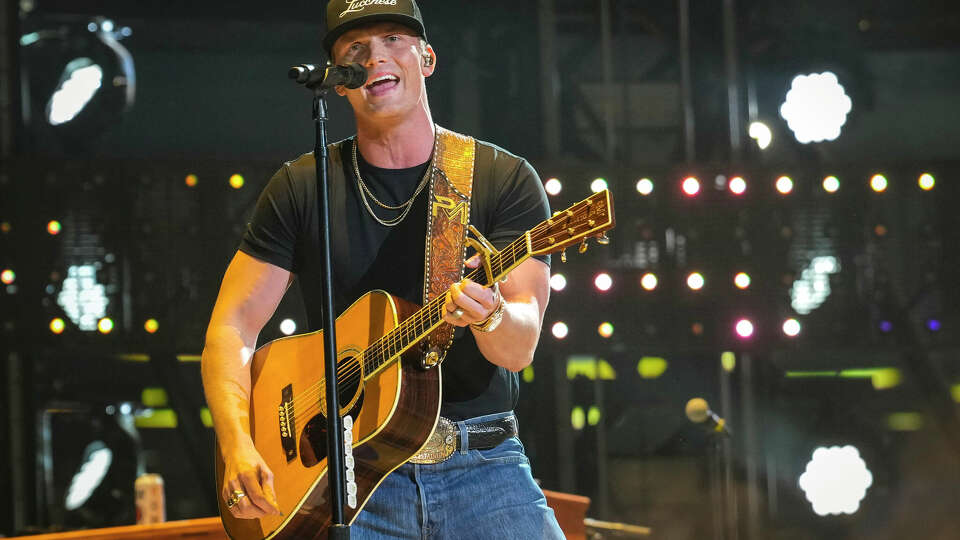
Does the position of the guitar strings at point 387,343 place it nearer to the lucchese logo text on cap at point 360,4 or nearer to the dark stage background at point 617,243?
the lucchese logo text on cap at point 360,4

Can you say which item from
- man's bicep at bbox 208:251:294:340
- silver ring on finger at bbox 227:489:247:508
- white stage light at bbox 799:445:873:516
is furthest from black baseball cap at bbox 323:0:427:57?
white stage light at bbox 799:445:873:516

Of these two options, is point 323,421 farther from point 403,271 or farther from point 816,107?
point 816,107

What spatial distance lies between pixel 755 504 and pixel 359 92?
6.61m

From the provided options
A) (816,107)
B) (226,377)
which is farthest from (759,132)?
(226,377)

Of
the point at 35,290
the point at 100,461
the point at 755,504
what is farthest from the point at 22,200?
the point at 755,504

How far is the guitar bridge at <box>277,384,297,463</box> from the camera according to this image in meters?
2.89

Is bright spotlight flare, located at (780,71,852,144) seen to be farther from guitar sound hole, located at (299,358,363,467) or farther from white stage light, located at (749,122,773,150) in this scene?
guitar sound hole, located at (299,358,363,467)

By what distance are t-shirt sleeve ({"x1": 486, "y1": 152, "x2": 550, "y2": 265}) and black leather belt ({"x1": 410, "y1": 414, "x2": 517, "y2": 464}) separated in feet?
1.42

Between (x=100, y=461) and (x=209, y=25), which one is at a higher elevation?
(x=209, y=25)

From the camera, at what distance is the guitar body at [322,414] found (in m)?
2.63

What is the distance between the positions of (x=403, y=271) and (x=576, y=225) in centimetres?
59

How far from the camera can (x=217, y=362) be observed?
9.83ft

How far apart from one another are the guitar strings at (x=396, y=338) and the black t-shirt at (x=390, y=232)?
16cm

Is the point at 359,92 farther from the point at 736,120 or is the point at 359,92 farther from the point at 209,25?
the point at 209,25
